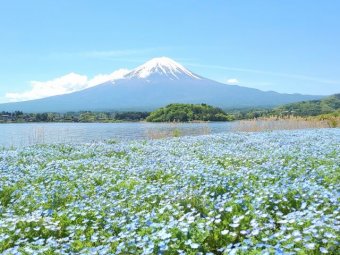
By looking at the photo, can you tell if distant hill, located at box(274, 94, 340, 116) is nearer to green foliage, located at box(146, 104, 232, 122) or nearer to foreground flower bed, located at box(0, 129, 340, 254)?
green foliage, located at box(146, 104, 232, 122)

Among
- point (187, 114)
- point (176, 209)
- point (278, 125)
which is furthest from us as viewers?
point (187, 114)

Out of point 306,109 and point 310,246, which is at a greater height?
point 306,109

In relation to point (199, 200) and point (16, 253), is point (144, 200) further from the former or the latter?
point (16, 253)

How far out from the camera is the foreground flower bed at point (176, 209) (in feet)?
11.4

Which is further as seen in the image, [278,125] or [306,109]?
[306,109]

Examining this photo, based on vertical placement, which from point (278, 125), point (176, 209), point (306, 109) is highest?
point (306, 109)

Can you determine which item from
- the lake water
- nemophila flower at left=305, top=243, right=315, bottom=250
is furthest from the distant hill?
nemophila flower at left=305, top=243, right=315, bottom=250

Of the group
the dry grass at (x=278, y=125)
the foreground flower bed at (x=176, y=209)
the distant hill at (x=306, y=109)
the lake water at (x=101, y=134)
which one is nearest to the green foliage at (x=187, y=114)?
the distant hill at (x=306, y=109)

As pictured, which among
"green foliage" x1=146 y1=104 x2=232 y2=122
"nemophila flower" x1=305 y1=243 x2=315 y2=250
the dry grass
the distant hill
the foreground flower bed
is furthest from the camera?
the distant hill

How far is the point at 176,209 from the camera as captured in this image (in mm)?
5008

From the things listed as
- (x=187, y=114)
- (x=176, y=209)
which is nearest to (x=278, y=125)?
(x=176, y=209)

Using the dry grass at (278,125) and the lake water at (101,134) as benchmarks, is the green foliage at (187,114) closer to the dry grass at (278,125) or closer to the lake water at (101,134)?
the lake water at (101,134)

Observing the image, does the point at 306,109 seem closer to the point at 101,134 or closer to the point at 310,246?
the point at 101,134

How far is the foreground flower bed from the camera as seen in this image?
11.4 feet
